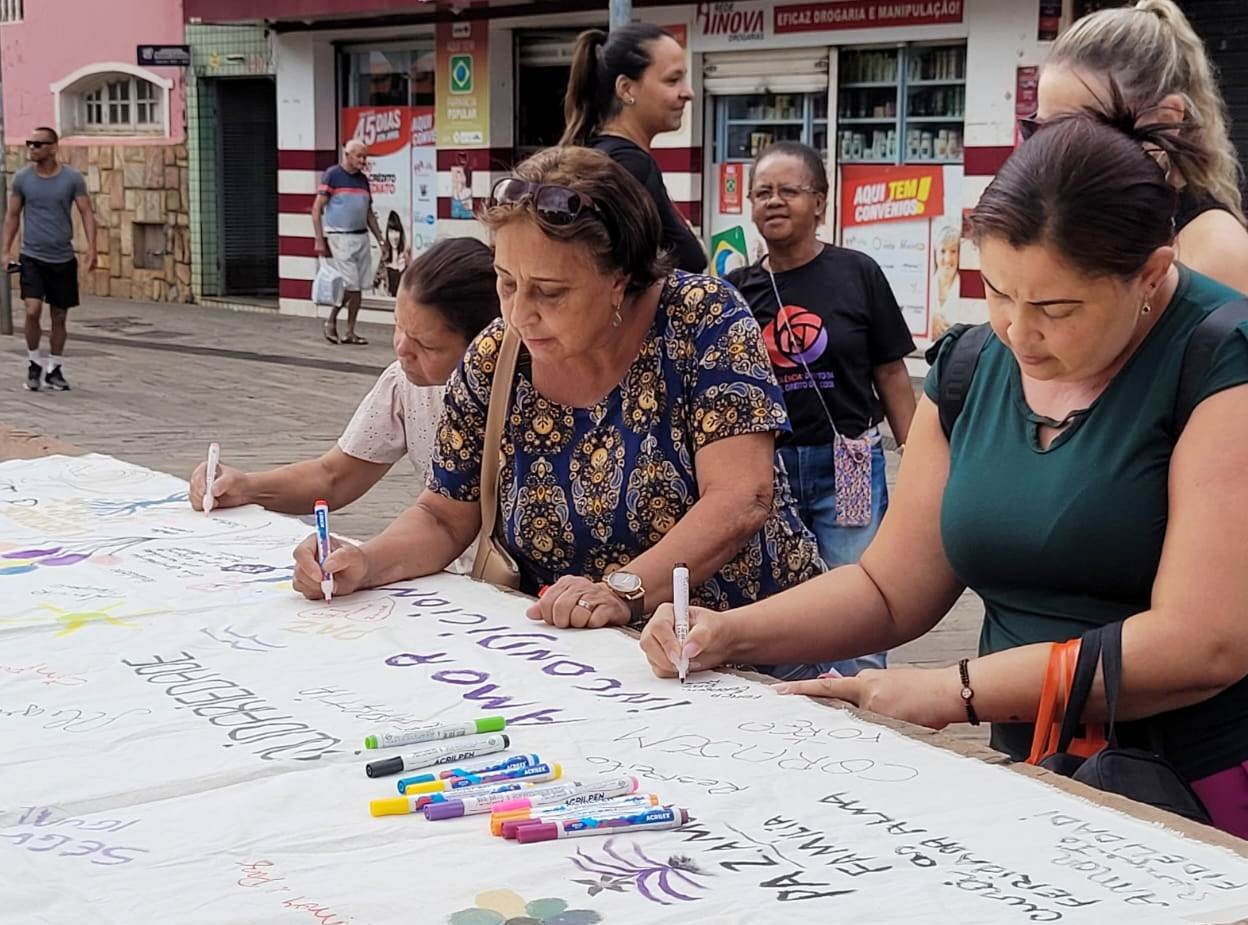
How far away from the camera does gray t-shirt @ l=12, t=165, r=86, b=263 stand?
12500 millimetres

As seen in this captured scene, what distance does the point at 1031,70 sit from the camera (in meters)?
11.8

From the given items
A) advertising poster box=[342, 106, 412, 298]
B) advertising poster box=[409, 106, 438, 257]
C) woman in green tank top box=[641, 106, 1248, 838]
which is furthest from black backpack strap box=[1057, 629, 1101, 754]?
advertising poster box=[342, 106, 412, 298]

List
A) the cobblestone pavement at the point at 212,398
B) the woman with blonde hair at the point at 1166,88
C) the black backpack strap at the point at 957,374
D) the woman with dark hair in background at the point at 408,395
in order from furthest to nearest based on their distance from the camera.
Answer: the cobblestone pavement at the point at 212,398, the woman with dark hair in background at the point at 408,395, the woman with blonde hair at the point at 1166,88, the black backpack strap at the point at 957,374

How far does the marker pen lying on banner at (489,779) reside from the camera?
6.51ft

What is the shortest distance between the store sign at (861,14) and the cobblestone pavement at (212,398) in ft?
13.6

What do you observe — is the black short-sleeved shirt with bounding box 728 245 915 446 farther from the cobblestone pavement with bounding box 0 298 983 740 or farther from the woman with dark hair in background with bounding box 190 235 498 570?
the woman with dark hair in background with bounding box 190 235 498 570

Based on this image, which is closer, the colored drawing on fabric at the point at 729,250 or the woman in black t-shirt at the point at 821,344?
the woman in black t-shirt at the point at 821,344

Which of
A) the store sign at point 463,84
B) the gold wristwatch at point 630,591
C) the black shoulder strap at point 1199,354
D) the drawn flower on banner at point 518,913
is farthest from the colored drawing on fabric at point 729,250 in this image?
the drawn flower on banner at point 518,913

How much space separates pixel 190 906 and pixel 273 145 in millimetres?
19197

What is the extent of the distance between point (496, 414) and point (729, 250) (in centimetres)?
1109

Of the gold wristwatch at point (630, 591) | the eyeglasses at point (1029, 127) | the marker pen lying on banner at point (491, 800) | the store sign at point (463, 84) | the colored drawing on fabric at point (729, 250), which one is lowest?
the marker pen lying on banner at point (491, 800)

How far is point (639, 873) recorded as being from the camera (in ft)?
5.77

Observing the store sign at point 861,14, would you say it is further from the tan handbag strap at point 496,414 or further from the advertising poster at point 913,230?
the tan handbag strap at point 496,414

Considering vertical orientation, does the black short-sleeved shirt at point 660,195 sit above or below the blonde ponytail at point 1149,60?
below
